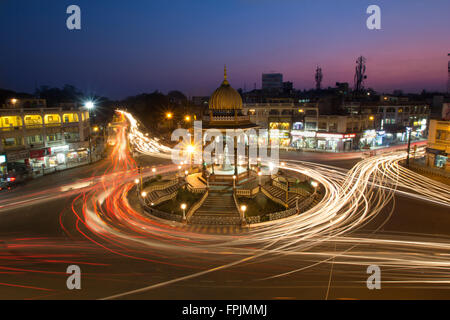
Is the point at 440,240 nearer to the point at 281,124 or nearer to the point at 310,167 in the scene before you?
the point at 310,167

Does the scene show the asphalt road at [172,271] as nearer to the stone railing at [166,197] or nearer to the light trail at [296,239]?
the light trail at [296,239]

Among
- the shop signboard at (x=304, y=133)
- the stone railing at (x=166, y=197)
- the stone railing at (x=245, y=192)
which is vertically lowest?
the stone railing at (x=166, y=197)

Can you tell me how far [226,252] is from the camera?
1563cm

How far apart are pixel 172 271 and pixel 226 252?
3.34 metres

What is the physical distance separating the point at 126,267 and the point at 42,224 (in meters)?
10.2

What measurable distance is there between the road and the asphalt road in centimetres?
5

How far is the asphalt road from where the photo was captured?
12.0m

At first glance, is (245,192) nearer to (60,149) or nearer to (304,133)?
(60,149)

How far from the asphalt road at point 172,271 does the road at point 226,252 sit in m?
0.05

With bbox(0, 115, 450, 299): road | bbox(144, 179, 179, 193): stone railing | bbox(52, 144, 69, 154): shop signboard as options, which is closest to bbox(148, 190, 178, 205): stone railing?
bbox(0, 115, 450, 299): road

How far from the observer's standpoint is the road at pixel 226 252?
40.3 ft

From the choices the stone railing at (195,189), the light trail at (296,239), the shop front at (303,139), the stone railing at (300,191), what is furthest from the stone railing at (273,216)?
the shop front at (303,139)

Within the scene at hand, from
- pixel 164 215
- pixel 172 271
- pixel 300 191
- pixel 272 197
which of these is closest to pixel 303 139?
pixel 300 191

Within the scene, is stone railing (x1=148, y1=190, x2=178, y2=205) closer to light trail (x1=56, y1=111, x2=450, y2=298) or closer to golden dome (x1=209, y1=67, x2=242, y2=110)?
light trail (x1=56, y1=111, x2=450, y2=298)
